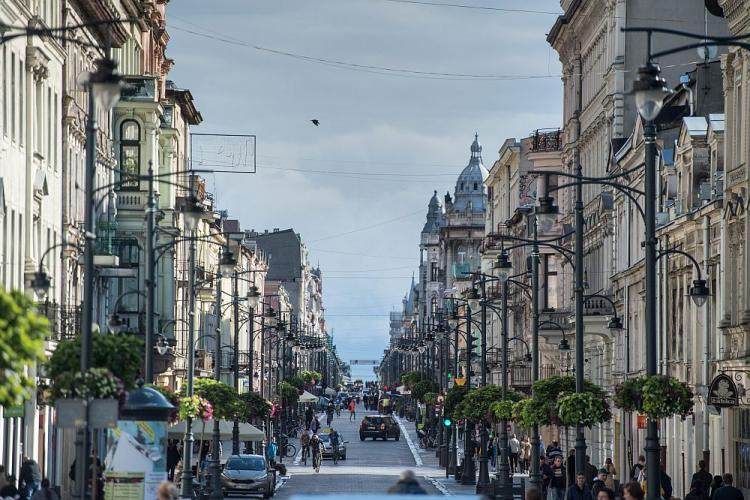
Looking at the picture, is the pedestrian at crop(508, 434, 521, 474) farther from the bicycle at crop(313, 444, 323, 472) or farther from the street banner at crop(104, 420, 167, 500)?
the street banner at crop(104, 420, 167, 500)

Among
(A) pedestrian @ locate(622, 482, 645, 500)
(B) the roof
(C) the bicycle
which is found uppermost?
(B) the roof

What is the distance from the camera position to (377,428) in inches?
4793

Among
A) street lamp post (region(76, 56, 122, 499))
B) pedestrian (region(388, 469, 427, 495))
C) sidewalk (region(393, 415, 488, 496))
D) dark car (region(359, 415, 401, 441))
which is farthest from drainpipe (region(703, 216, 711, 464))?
dark car (region(359, 415, 401, 441))

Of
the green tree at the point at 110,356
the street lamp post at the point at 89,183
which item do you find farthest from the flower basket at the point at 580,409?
the street lamp post at the point at 89,183

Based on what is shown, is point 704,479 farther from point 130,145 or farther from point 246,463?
point 130,145

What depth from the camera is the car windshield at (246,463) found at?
194ft

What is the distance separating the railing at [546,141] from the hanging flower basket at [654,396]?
52.9 m

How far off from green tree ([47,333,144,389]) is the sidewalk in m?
29.3

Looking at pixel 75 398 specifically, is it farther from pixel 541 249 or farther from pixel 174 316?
pixel 541 249

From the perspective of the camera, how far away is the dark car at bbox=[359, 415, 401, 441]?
121375 millimetres

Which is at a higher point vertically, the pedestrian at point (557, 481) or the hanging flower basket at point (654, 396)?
the hanging flower basket at point (654, 396)

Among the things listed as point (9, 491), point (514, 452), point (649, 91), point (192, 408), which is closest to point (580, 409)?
point (192, 408)

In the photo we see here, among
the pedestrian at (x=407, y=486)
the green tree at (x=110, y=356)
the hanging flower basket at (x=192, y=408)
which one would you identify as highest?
the green tree at (x=110, y=356)

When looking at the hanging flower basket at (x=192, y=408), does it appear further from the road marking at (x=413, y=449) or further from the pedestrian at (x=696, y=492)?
the road marking at (x=413, y=449)
